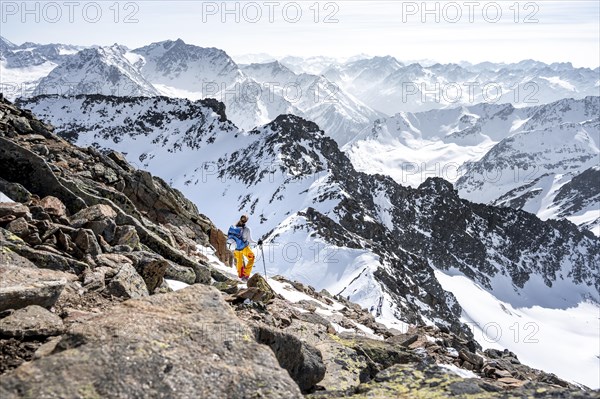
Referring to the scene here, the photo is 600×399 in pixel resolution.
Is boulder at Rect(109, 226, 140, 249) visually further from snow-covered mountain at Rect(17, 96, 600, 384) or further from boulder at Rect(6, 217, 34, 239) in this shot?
snow-covered mountain at Rect(17, 96, 600, 384)

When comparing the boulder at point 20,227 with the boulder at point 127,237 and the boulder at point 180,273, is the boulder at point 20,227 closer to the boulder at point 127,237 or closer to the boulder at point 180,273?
the boulder at point 127,237

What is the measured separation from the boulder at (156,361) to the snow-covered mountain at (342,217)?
5527 centimetres

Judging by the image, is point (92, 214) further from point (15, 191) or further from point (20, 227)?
point (20, 227)

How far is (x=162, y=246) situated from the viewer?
562 inches

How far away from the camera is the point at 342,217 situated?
317ft

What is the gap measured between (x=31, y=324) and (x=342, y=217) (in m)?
91.8

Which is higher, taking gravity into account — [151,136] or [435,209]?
[151,136]

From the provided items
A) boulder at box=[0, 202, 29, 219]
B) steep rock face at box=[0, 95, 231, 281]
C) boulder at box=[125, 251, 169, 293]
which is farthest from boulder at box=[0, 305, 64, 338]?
steep rock face at box=[0, 95, 231, 281]

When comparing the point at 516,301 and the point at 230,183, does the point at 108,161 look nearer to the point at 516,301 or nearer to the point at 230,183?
the point at 230,183

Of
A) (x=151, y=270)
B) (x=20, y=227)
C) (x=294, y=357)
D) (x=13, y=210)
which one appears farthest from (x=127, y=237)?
(x=294, y=357)

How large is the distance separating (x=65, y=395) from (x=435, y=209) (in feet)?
543

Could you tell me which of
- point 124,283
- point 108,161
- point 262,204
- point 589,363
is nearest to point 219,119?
point 262,204

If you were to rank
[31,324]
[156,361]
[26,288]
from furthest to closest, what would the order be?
[26,288] → [31,324] → [156,361]

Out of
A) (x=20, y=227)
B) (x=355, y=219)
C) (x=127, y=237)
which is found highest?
(x=355, y=219)
